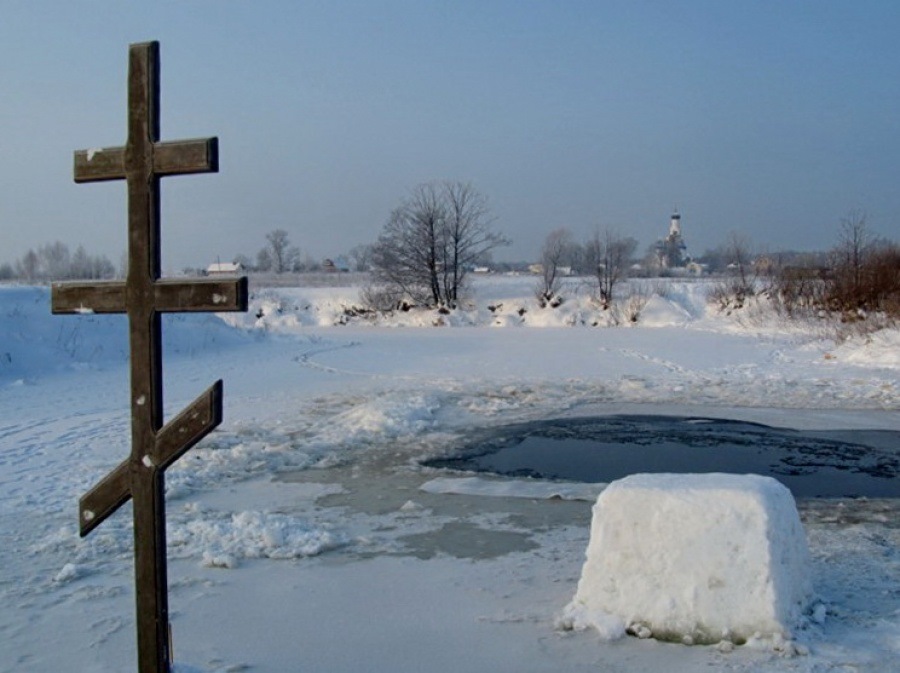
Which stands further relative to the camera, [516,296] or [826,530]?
[516,296]

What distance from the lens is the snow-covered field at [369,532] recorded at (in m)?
4.50

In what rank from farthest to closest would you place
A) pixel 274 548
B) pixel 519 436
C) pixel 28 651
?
pixel 519 436 < pixel 274 548 < pixel 28 651

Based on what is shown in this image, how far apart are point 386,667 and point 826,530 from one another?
13.1 feet

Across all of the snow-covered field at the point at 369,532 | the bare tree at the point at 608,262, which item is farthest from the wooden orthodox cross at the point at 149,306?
the bare tree at the point at 608,262

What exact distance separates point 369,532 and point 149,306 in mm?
3648

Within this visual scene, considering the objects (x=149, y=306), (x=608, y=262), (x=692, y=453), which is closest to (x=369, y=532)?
(x=149, y=306)

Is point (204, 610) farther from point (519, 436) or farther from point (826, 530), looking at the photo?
point (519, 436)

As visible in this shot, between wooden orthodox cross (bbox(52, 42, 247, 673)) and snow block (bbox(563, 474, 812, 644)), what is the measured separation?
7.44 feet

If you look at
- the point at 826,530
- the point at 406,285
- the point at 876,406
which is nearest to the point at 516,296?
the point at 406,285

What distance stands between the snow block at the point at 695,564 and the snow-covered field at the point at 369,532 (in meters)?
0.12

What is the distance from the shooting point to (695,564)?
14.8 feet

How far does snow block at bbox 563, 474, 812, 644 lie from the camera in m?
4.44

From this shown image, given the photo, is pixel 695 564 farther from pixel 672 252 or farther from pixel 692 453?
pixel 672 252

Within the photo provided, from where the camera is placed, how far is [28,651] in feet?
15.1
